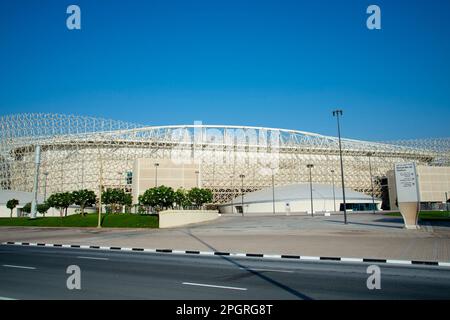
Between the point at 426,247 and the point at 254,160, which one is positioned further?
the point at 254,160

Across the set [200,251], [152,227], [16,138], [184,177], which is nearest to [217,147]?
[184,177]

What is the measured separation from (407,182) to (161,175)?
62542mm

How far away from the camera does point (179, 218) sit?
42562 millimetres

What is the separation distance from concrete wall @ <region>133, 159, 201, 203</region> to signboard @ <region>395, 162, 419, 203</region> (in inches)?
2373

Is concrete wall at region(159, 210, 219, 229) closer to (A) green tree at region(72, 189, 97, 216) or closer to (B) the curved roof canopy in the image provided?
(A) green tree at region(72, 189, 97, 216)

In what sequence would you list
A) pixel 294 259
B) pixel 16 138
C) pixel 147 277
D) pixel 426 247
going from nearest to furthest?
1. pixel 147 277
2. pixel 294 259
3. pixel 426 247
4. pixel 16 138

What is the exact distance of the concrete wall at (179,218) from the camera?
40.4m

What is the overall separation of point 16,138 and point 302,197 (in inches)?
2933

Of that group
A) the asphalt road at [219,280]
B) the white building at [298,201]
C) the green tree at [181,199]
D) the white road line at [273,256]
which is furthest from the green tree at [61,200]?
the white road line at [273,256]

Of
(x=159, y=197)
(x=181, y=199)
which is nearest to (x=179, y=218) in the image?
(x=159, y=197)

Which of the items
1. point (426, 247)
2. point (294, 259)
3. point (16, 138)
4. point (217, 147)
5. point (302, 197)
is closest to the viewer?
point (294, 259)

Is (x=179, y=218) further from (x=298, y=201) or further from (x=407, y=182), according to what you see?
(x=298, y=201)

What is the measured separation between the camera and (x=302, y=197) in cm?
7888
